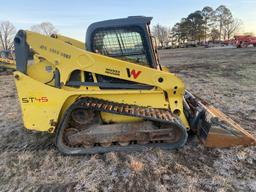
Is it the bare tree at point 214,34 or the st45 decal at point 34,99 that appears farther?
the bare tree at point 214,34

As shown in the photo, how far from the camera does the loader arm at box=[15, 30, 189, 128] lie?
4.43 meters

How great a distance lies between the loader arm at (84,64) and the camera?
443 centimetres

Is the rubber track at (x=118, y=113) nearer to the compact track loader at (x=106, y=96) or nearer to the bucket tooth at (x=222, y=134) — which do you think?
the compact track loader at (x=106, y=96)

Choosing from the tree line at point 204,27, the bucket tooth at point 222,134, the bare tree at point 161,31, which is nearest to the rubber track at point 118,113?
the bucket tooth at point 222,134

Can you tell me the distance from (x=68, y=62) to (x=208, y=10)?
8336cm

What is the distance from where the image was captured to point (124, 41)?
15.6 feet

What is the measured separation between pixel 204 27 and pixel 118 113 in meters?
79.1

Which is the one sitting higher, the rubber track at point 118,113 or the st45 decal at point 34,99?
the st45 decal at point 34,99

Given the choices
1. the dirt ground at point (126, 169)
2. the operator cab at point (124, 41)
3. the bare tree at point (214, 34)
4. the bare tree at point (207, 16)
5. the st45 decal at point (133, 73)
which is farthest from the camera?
the bare tree at point (207, 16)

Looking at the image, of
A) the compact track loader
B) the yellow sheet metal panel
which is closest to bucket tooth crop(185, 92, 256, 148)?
the compact track loader

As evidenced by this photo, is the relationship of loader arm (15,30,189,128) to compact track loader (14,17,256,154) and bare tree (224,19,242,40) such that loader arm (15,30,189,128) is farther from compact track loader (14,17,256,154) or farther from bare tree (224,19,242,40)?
bare tree (224,19,242,40)

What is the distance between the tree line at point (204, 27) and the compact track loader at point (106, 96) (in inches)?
2912

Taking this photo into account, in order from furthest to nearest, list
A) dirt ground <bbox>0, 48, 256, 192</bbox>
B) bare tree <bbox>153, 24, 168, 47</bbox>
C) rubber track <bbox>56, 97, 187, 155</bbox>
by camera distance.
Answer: bare tree <bbox>153, 24, 168, 47</bbox> < rubber track <bbox>56, 97, 187, 155</bbox> < dirt ground <bbox>0, 48, 256, 192</bbox>

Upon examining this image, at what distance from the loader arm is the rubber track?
0.45 meters
